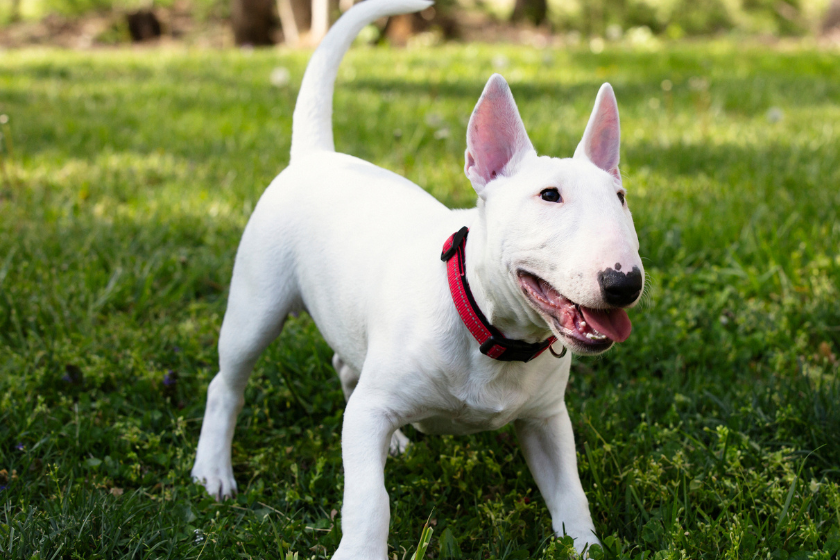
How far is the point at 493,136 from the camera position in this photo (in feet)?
6.94

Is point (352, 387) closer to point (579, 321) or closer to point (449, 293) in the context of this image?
point (449, 293)

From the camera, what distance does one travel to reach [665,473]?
2605 mm

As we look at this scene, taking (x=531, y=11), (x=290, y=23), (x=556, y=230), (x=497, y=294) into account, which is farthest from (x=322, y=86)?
(x=531, y=11)

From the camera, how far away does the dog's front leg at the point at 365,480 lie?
1.95 m

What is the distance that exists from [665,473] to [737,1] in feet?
58.4

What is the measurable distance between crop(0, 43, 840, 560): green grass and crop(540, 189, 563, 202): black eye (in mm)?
1004

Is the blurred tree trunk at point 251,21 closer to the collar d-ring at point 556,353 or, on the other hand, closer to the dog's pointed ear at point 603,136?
the dog's pointed ear at point 603,136

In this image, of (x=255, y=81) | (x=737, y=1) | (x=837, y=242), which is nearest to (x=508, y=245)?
(x=837, y=242)

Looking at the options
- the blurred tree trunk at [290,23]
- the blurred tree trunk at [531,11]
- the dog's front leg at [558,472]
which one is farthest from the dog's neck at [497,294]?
the blurred tree trunk at [531,11]

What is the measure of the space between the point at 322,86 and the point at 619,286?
174cm

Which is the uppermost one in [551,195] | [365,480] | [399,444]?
[551,195]

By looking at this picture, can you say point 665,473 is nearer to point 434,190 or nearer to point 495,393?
point 495,393

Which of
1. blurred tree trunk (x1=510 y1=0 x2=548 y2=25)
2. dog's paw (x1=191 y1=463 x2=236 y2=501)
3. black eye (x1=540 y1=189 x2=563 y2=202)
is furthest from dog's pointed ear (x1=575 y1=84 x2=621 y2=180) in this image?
blurred tree trunk (x1=510 y1=0 x2=548 y2=25)

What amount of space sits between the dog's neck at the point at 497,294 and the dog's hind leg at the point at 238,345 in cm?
90
